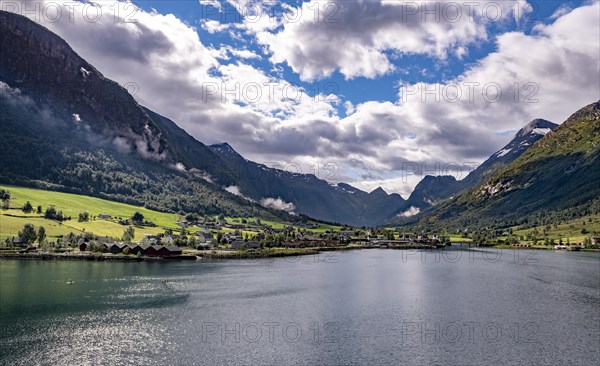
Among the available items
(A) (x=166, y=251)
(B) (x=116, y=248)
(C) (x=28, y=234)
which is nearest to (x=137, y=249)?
(B) (x=116, y=248)

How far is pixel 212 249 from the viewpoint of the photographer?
655 feet

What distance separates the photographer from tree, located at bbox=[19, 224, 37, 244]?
170 metres

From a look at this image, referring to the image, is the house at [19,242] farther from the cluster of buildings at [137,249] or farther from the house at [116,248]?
the house at [116,248]

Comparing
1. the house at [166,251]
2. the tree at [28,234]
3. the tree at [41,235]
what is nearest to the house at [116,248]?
the house at [166,251]

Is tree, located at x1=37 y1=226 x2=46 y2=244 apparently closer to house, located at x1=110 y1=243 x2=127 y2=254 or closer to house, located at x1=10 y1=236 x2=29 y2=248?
house, located at x1=10 y1=236 x2=29 y2=248

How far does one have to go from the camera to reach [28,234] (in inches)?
6747

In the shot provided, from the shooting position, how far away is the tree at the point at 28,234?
170250mm

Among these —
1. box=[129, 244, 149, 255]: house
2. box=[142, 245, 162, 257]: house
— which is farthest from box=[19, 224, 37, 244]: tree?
box=[142, 245, 162, 257]: house

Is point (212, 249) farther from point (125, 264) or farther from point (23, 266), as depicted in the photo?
point (23, 266)

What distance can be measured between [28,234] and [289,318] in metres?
139

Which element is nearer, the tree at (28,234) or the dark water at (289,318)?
the dark water at (289,318)

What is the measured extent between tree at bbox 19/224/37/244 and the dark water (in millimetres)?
44128

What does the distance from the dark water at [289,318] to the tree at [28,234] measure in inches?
1737

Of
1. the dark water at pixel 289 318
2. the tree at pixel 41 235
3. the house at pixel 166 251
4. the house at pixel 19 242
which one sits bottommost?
the dark water at pixel 289 318
